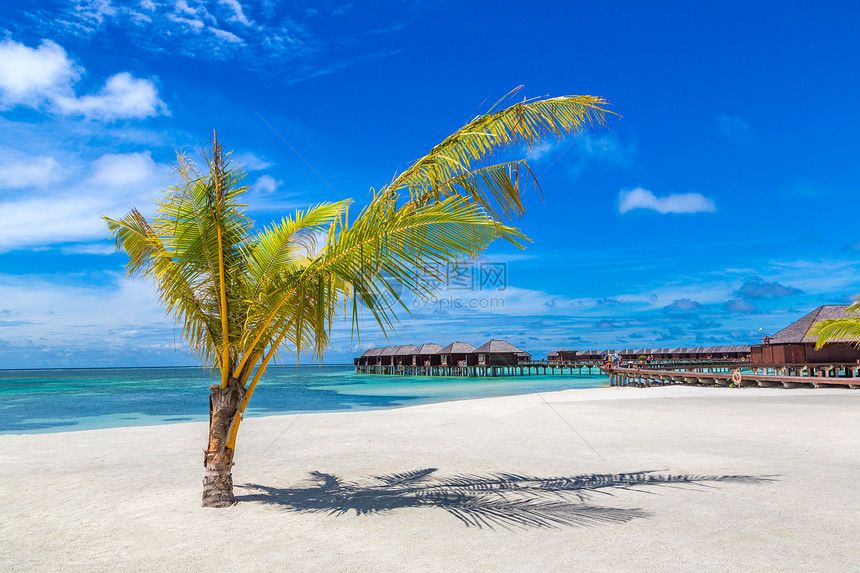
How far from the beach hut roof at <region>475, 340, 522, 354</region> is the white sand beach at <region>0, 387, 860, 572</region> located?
50211mm

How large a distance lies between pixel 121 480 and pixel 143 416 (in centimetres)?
1926

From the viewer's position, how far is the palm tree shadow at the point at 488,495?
4.91 meters

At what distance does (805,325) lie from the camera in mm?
35438

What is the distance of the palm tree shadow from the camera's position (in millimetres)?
4906

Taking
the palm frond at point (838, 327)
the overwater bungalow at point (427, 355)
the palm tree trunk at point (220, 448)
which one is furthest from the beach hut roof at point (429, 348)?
the palm tree trunk at point (220, 448)

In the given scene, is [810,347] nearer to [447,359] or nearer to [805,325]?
[805,325]

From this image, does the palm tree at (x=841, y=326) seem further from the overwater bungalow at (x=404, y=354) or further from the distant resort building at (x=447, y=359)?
the overwater bungalow at (x=404, y=354)

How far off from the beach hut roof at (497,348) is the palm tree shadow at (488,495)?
178 feet

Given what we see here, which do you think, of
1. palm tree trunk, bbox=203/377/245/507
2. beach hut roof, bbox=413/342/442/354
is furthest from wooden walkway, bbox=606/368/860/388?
beach hut roof, bbox=413/342/442/354

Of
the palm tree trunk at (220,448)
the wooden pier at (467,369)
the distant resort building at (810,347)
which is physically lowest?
the wooden pier at (467,369)

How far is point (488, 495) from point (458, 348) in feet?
195

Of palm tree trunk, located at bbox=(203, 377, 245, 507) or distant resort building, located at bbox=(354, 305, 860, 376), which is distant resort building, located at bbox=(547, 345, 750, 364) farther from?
palm tree trunk, located at bbox=(203, 377, 245, 507)

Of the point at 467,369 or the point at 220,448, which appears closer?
the point at 220,448

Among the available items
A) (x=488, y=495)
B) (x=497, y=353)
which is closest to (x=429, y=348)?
(x=497, y=353)
